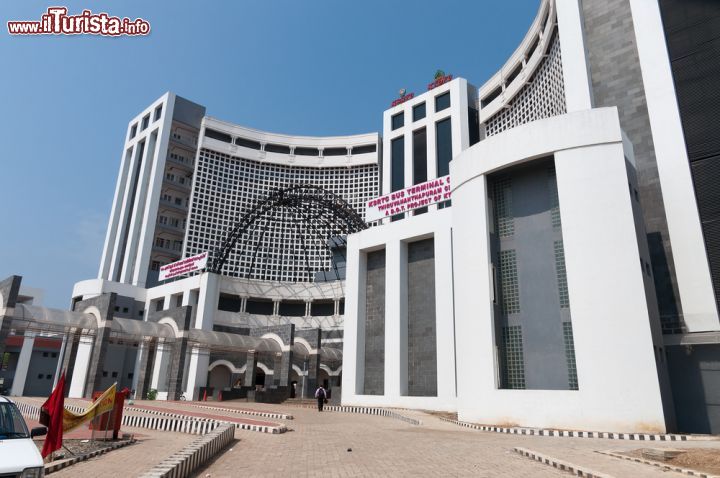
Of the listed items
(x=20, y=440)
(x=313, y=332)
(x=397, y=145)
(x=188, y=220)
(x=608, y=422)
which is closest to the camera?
(x=20, y=440)

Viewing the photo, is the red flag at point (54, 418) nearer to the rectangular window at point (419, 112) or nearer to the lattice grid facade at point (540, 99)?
the lattice grid facade at point (540, 99)

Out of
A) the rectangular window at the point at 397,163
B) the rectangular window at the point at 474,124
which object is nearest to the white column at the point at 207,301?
the rectangular window at the point at 397,163

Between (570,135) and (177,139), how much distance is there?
195 ft

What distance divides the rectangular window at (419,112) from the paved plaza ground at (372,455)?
1889 inches

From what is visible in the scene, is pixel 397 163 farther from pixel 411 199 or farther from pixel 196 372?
pixel 196 372

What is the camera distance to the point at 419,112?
60.3m

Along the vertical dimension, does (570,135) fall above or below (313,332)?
above

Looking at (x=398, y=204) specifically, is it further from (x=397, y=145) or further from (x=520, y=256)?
(x=397, y=145)

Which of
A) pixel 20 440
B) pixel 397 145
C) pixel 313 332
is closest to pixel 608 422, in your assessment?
pixel 20 440

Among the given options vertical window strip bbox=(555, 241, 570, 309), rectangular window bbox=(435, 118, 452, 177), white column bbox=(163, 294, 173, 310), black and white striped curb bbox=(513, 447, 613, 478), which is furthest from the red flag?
rectangular window bbox=(435, 118, 452, 177)

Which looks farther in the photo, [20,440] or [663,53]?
[663,53]

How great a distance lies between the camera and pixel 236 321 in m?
53.7

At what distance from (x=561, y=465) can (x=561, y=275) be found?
1286 centimetres

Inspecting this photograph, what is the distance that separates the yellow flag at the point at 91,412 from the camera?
40.2 feet
